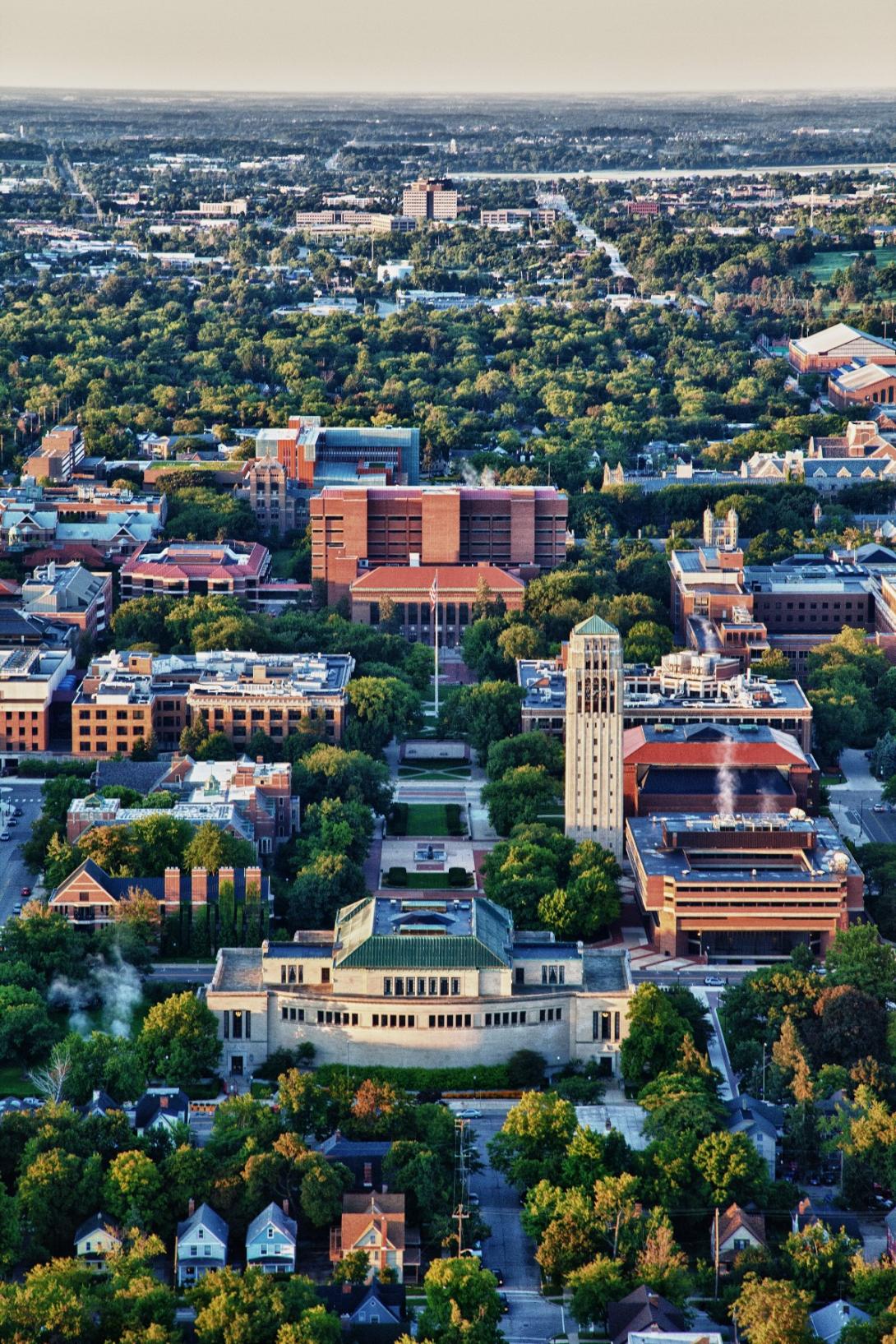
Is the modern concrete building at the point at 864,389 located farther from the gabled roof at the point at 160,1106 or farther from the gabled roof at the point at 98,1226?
the gabled roof at the point at 98,1226

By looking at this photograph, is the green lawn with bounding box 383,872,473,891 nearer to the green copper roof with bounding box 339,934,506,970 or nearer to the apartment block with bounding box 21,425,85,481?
the green copper roof with bounding box 339,934,506,970

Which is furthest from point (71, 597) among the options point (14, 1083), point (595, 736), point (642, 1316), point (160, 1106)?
point (642, 1316)

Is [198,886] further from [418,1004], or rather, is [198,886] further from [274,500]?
[274,500]

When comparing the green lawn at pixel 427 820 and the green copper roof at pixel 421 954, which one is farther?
the green lawn at pixel 427 820

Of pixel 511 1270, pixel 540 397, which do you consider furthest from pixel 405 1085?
pixel 540 397

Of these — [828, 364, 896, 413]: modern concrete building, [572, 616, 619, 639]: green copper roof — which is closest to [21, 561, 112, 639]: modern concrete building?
[572, 616, 619, 639]: green copper roof

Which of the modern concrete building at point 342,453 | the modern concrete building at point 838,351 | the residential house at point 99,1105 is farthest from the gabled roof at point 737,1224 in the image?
the modern concrete building at point 838,351

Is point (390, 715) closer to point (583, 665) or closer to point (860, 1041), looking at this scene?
point (583, 665)
